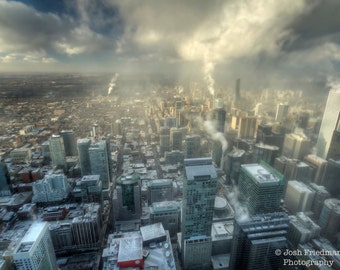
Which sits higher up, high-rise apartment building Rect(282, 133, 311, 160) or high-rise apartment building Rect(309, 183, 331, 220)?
high-rise apartment building Rect(282, 133, 311, 160)

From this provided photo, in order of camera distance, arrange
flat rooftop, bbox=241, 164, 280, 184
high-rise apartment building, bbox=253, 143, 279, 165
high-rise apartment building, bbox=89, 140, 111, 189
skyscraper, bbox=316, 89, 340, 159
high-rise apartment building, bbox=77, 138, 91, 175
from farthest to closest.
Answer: high-rise apartment building, bbox=253, 143, 279, 165 → skyscraper, bbox=316, 89, 340, 159 → high-rise apartment building, bbox=77, 138, 91, 175 → high-rise apartment building, bbox=89, 140, 111, 189 → flat rooftop, bbox=241, 164, 280, 184

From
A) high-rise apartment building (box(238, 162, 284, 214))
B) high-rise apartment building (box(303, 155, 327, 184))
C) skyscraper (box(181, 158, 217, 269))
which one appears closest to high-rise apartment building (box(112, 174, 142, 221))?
skyscraper (box(181, 158, 217, 269))

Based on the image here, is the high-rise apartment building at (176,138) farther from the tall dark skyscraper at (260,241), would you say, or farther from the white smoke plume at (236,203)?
the tall dark skyscraper at (260,241)

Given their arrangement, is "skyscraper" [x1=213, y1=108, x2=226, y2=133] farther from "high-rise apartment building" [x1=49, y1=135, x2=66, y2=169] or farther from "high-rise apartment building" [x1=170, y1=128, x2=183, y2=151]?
"high-rise apartment building" [x1=49, y1=135, x2=66, y2=169]

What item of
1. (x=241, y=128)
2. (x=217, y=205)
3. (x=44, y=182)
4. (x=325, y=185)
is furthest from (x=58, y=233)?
(x=241, y=128)

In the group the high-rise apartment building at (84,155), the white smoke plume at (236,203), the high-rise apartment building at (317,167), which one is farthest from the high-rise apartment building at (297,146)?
the high-rise apartment building at (84,155)

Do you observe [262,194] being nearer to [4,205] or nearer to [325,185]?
[325,185]
